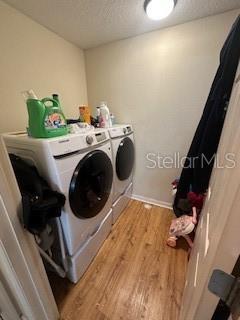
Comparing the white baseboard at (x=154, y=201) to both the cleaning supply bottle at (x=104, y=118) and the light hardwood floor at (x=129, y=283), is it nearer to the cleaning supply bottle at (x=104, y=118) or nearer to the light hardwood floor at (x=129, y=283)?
the light hardwood floor at (x=129, y=283)

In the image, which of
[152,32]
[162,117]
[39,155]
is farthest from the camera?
[162,117]

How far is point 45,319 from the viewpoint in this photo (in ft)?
2.63

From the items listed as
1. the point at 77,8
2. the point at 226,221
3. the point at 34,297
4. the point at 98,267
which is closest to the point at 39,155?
the point at 34,297

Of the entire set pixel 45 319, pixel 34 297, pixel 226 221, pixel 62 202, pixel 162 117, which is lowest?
pixel 45 319

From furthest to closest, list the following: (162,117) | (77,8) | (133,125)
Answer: (133,125)
(162,117)
(77,8)

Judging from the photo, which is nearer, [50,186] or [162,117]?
[50,186]

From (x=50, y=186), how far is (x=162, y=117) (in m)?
1.32

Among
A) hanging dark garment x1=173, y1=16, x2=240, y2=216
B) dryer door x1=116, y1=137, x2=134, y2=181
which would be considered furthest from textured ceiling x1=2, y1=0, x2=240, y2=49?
dryer door x1=116, y1=137, x2=134, y2=181

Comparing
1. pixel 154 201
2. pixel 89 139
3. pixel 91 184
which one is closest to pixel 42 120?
pixel 89 139

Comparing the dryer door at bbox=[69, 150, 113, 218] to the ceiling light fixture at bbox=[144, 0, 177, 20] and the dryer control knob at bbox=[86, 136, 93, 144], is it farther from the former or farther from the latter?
the ceiling light fixture at bbox=[144, 0, 177, 20]

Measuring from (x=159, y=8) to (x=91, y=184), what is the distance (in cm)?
139

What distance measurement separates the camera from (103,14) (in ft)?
3.95

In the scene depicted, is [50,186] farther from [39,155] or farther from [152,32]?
[152,32]

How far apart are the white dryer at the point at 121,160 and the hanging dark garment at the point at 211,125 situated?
576 mm
